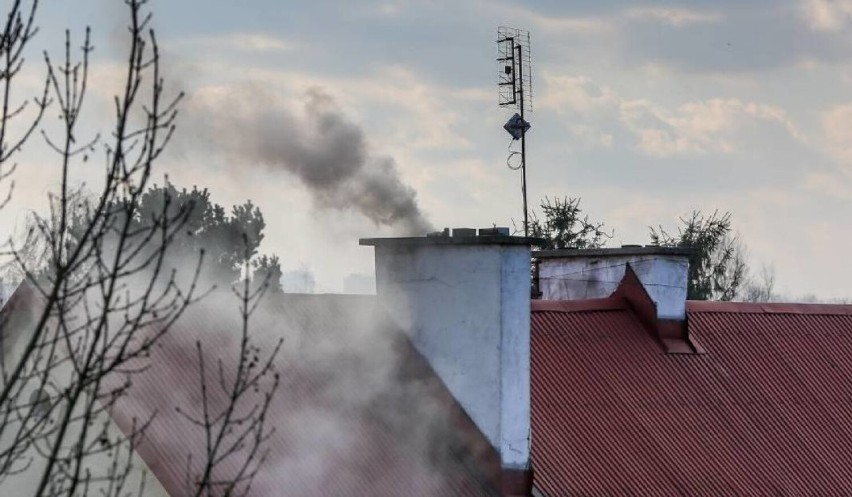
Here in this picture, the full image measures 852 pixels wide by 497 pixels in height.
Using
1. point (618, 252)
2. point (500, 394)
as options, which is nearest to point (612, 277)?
point (618, 252)

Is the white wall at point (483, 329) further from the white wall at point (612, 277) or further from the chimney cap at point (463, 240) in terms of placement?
the white wall at point (612, 277)

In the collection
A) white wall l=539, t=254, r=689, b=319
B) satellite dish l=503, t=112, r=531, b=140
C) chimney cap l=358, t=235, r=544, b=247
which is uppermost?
satellite dish l=503, t=112, r=531, b=140

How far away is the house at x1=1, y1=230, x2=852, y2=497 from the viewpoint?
16.6 meters

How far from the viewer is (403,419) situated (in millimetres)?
17703

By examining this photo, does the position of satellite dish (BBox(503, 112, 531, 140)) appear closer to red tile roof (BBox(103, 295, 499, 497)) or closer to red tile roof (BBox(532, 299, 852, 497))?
red tile roof (BBox(532, 299, 852, 497))

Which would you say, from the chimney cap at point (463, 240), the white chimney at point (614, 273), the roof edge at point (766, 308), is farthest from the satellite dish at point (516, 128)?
the chimney cap at point (463, 240)

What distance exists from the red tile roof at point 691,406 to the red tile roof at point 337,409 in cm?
134

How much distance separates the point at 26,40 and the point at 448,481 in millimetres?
10140

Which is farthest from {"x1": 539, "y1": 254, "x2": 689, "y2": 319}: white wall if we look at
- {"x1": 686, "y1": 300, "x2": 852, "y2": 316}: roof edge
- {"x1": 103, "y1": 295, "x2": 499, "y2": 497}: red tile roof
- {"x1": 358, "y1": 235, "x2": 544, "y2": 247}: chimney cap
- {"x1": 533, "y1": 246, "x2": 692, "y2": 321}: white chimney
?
{"x1": 103, "y1": 295, "x2": 499, "y2": 497}: red tile roof

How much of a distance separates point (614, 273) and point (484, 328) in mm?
6041

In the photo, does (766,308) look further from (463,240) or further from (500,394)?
(463,240)

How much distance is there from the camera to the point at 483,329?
58.6ft

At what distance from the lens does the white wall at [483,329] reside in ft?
58.3

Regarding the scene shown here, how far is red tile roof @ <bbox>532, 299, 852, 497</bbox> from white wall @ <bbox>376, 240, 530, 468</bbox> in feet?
2.98
